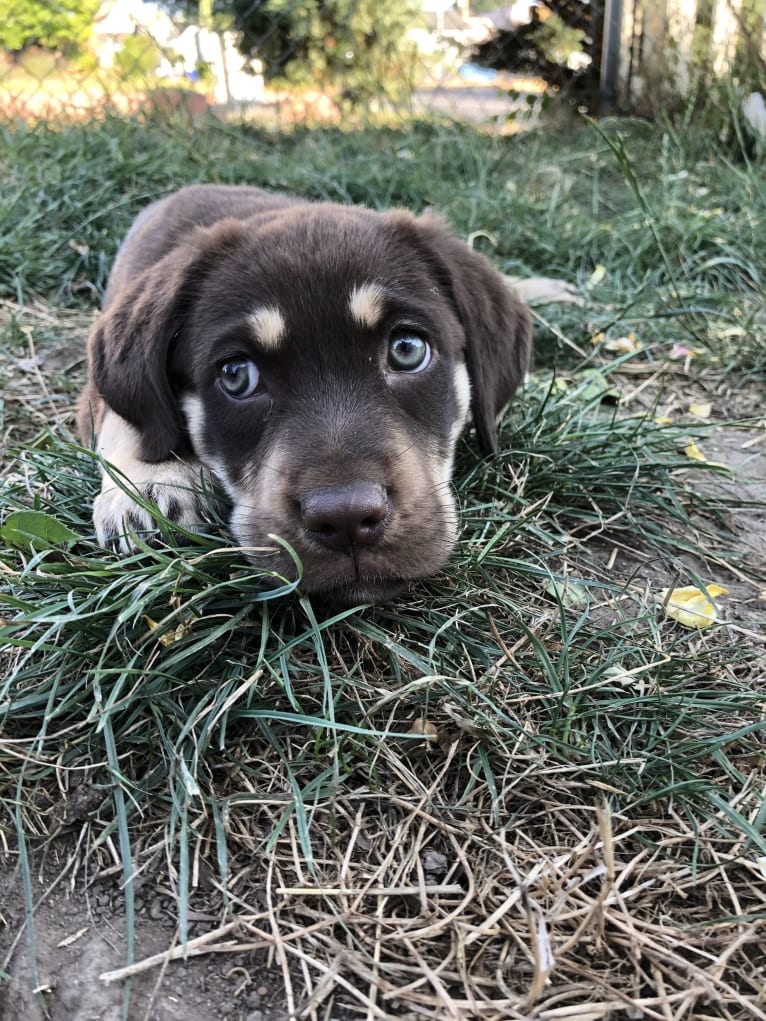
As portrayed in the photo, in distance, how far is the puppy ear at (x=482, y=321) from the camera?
2973 mm

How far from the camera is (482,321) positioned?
302 centimetres

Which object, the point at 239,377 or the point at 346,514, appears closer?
the point at 346,514

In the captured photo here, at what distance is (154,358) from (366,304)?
2.42 feet

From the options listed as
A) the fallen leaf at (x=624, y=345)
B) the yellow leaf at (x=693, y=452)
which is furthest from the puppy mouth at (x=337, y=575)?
the fallen leaf at (x=624, y=345)

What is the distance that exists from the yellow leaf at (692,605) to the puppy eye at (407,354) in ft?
3.48

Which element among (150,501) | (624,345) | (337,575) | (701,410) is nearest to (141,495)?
(150,501)

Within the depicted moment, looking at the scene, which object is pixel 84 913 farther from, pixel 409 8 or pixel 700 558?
pixel 409 8

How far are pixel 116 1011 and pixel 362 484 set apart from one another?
1.24 metres

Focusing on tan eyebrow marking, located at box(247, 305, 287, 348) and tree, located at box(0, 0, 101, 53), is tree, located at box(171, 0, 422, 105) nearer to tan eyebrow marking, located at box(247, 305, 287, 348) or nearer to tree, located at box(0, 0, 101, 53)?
tree, located at box(0, 0, 101, 53)

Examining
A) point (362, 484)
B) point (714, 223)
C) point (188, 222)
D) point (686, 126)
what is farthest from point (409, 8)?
point (362, 484)

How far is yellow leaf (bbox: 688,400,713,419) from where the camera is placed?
3.92 m

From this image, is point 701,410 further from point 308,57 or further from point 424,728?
point 308,57

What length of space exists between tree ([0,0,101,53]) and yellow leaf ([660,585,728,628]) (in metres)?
7.85

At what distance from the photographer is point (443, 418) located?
9.25ft
